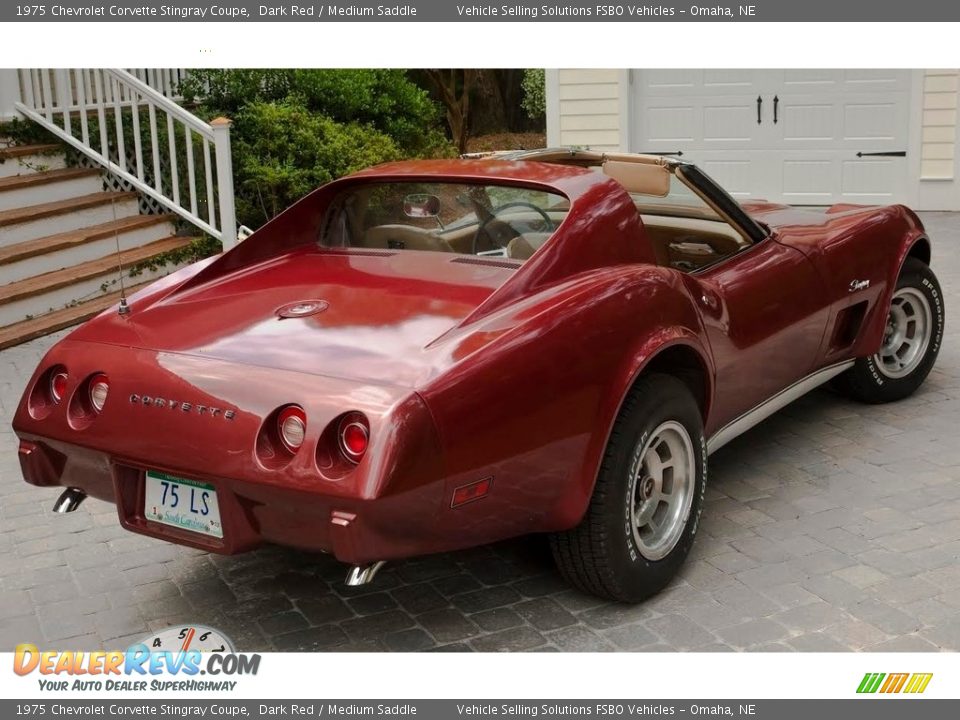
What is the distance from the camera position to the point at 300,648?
13.0 feet

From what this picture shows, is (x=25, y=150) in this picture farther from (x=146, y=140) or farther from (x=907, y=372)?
(x=907, y=372)

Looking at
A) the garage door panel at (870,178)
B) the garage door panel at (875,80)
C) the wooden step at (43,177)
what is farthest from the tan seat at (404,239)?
the garage door panel at (875,80)

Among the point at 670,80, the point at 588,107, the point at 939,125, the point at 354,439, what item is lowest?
the point at 354,439

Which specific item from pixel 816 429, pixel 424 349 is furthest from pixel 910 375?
pixel 424 349

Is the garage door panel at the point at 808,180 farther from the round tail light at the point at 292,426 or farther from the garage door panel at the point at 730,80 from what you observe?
the round tail light at the point at 292,426

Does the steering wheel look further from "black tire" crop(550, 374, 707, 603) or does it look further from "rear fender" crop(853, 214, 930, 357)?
"rear fender" crop(853, 214, 930, 357)

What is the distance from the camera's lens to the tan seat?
4.64 meters

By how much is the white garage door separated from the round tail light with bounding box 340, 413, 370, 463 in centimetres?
1067

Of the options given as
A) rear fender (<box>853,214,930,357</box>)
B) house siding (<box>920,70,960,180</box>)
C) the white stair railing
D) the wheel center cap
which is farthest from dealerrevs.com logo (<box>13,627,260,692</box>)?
house siding (<box>920,70,960,180</box>)

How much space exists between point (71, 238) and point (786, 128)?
7.84 m

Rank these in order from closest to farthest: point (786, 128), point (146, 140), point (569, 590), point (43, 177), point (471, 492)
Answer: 1. point (471, 492)
2. point (569, 590)
3. point (43, 177)
4. point (146, 140)
5. point (786, 128)

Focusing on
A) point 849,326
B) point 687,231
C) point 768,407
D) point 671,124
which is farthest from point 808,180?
point 768,407

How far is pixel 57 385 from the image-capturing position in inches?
159

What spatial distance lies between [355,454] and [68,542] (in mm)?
2168
